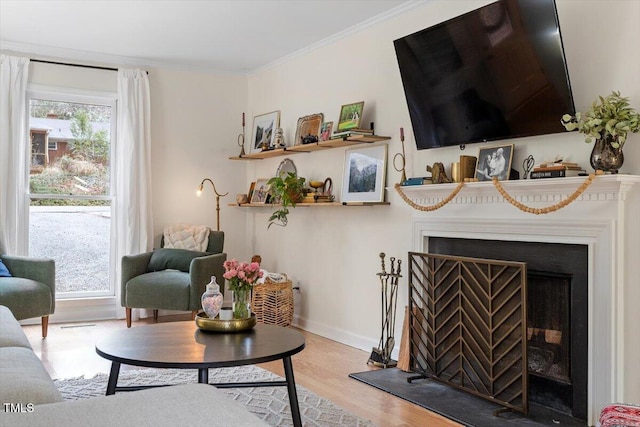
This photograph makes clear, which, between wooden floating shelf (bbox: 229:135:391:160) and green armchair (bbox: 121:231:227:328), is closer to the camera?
wooden floating shelf (bbox: 229:135:391:160)

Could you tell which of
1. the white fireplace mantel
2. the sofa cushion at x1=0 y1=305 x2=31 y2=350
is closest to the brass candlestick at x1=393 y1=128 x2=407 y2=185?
the white fireplace mantel

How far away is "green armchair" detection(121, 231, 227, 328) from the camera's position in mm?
5016

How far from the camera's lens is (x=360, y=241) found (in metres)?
4.69

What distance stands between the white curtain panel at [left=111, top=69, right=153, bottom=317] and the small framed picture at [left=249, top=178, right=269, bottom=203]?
1.01 metres

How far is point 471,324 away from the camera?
3.44 meters

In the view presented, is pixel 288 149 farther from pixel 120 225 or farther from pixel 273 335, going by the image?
pixel 273 335

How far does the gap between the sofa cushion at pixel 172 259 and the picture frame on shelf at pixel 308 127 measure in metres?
1.40

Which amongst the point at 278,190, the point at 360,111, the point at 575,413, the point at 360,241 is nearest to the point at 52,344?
the point at 278,190

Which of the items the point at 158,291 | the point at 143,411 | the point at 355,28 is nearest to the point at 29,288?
the point at 158,291

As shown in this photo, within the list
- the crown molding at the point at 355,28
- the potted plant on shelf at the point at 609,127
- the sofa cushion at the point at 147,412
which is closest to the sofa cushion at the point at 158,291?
the crown molding at the point at 355,28

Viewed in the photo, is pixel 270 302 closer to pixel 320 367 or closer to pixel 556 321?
pixel 320 367

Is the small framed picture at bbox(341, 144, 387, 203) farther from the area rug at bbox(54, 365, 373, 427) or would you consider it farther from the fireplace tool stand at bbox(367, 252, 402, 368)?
the area rug at bbox(54, 365, 373, 427)

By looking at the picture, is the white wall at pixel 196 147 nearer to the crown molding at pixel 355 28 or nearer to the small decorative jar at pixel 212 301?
the crown molding at pixel 355 28

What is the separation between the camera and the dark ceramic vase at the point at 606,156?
2.78 m
